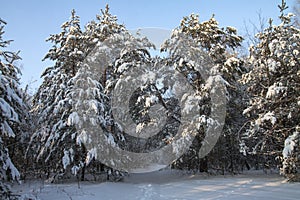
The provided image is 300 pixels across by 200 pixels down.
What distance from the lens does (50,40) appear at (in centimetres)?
1353

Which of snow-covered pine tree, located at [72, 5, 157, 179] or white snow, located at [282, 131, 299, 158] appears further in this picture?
snow-covered pine tree, located at [72, 5, 157, 179]

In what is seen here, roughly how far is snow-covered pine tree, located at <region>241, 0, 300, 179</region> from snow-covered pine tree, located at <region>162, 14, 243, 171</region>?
7.38 ft

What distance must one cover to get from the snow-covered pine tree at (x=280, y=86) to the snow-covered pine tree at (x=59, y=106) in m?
7.61

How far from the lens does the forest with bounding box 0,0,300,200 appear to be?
35.7ft

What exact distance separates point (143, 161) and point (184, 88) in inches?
190

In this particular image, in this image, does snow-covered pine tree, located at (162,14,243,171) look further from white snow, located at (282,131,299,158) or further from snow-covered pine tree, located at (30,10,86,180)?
snow-covered pine tree, located at (30,10,86,180)

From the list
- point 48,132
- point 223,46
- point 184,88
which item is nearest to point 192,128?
point 184,88

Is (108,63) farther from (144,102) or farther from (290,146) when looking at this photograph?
(290,146)

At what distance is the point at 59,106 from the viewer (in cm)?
1144

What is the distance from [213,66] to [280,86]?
401 cm

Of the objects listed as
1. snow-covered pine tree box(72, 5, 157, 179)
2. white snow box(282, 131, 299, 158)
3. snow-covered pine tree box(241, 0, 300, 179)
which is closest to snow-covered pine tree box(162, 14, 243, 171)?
snow-covered pine tree box(72, 5, 157, 179)

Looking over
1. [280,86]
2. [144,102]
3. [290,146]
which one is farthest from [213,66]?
[290,146]

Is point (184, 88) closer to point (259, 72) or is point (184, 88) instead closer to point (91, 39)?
point (259, 72)

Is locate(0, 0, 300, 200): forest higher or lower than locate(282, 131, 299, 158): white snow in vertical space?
higher
